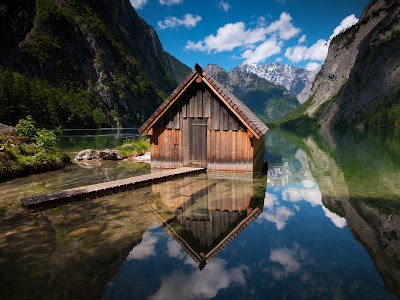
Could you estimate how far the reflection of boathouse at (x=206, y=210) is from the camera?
19.7ft

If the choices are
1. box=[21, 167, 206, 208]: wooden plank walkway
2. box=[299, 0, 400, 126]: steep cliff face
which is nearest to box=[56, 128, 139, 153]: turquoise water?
box=[21, 167, 206, 208]: wooden plank walkway

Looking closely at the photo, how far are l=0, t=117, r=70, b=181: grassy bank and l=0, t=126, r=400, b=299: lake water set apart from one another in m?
2.75


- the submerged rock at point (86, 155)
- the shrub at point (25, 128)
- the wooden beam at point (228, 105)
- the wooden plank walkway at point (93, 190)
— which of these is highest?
the wooden beam at point (228, 105)

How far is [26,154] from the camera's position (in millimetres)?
14664

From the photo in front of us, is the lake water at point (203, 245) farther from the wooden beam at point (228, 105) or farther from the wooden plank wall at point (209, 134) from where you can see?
the wooden beam at point (228, 105)

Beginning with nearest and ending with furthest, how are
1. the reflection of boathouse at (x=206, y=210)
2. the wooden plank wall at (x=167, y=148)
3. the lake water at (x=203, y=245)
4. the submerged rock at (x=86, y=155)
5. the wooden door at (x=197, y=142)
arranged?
the lake water at (x=203, y=245), the reflection of boathouse at (x=206, y=210), the wooden door at (x=197, y=142), the wooden plank wall at (x=167, y=148), the submerged rock at (x=86, y=155)

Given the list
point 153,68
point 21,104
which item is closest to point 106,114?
point 21,104

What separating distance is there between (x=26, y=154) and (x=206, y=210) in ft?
41.9

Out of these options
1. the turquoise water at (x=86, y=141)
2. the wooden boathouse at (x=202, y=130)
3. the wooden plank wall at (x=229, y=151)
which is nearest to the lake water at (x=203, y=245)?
the wooden plank wall at (x=229, y=151)

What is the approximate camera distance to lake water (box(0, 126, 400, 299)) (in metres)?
4.32

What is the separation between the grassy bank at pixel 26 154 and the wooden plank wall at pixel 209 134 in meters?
6.78

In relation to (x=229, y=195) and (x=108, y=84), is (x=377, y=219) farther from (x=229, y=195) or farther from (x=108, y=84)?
(x=108, y=84)

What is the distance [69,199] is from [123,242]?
425 centimetres

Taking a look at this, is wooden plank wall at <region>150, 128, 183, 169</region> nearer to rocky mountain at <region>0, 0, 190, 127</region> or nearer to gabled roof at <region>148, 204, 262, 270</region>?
gabled roof at <region>148, 204, 262, 270</region>
